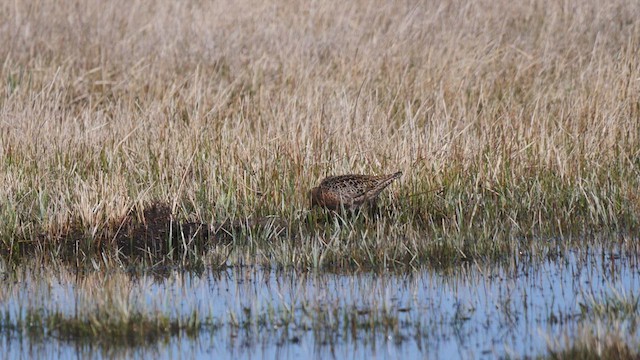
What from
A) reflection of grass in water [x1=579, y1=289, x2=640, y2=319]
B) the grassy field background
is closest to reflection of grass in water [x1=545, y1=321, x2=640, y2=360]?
reflection of grass in water [x1=579, y1=289, x2=640, y2=319]

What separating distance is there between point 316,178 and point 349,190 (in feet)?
2.97

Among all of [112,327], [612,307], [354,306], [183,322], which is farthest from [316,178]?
[612,307]

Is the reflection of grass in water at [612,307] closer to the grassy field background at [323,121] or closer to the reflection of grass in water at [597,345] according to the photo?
the reflection of grass in water at [597,345]

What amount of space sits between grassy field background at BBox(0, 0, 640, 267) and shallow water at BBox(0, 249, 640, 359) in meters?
0.44

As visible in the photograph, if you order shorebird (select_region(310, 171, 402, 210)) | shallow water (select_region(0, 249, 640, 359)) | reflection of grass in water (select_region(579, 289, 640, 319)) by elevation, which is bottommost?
shallow water (select_region(0, 249, 640, 359))

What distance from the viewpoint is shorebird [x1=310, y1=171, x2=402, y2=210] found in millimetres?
7895

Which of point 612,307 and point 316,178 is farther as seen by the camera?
point 316,178

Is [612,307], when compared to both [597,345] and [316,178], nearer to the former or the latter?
[597,345]

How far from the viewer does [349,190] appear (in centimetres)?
793

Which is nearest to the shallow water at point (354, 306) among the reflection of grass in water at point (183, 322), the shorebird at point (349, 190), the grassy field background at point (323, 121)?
the reflection of grass in water at point (183, 322)

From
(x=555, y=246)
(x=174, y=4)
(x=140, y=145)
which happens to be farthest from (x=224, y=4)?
(x=555, y=246)

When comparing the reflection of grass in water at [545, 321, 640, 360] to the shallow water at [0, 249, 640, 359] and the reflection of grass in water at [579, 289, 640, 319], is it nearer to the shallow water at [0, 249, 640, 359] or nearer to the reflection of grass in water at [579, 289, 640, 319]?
the shallow water at [0, 249, 640, 359]

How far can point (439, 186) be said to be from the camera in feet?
27.4

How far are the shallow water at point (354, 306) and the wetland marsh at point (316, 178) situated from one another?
2 cm
